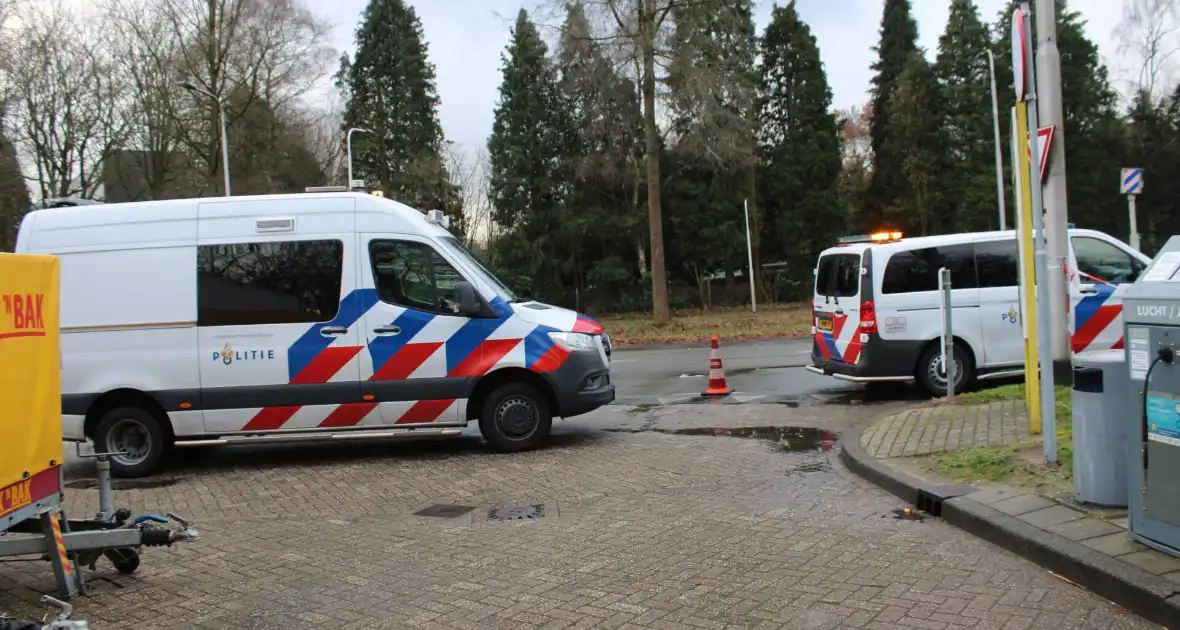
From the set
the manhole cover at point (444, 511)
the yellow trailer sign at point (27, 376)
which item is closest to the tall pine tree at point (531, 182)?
the manhole cover at point (444, 511)

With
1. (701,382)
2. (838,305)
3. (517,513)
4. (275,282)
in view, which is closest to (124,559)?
(517,513)

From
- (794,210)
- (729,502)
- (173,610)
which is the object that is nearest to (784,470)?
(729,502)

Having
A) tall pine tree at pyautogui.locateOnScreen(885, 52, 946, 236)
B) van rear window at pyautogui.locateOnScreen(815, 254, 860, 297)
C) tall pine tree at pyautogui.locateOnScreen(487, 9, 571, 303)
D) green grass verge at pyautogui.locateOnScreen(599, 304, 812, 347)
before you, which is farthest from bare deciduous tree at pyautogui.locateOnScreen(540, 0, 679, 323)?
tall pine tree at pyautogui.locateOnScreen(885, 52, 946, 236)

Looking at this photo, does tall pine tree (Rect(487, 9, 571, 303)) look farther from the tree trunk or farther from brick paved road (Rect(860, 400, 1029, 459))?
brick paved road (Rect(860, 400, 1029, 459))

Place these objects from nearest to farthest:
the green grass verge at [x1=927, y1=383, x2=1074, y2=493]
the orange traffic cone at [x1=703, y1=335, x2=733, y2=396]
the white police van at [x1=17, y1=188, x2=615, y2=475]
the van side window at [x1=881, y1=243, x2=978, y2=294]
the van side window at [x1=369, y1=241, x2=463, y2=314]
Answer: the green grass verge at [x1=927, y1=383, x2=1074, y2=493]
the white police van at [x1=17, y1=188, x2=615, y2=475]
the van side window at [x1=369, y1=241, x2=463, y2=314]
the van side window at [x1=881, y1=243, x2=978, y2=294]
the orange traffic cone at [x1=703, y1=335, x2=733, y2=396]

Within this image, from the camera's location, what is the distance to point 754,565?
4.81m

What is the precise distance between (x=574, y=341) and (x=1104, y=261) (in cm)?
716

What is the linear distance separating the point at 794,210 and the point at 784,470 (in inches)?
1408

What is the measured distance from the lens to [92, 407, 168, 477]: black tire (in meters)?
8.28

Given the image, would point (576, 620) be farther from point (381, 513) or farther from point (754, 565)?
point (381, 513)

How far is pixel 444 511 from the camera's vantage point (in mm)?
6465

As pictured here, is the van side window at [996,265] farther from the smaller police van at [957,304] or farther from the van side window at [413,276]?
the van side window at [413,276]

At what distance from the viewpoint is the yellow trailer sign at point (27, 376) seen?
3.99 m

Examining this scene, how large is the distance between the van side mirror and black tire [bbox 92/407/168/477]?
10.8ft
